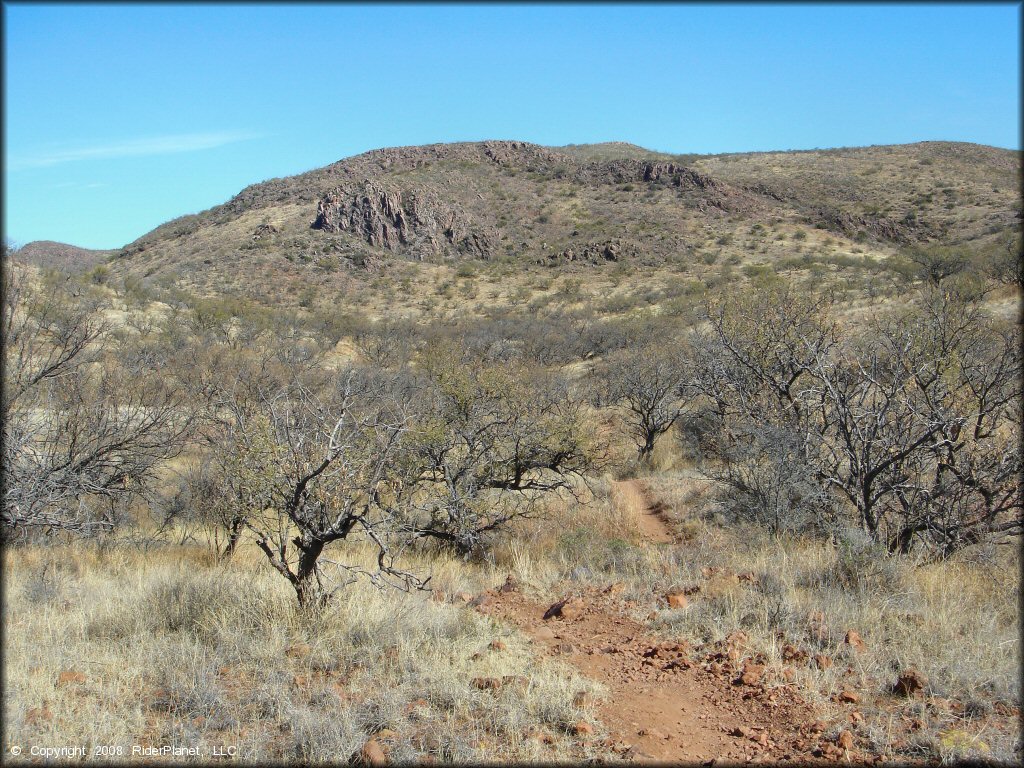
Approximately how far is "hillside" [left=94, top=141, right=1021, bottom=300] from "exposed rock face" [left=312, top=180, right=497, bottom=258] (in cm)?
15

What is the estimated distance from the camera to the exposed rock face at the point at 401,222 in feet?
186

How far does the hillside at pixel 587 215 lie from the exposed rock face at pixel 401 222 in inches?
5.8

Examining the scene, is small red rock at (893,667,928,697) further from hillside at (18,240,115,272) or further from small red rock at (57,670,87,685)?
hillside at (18,240,115,272)

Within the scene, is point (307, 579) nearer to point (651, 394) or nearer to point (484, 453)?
point (484, 453)

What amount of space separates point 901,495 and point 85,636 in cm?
765

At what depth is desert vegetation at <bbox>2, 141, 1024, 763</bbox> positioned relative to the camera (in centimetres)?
396

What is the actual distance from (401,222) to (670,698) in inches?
A: 2248

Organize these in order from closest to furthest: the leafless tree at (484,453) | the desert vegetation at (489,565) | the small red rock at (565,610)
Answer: the desert vegetation at (489,565)
the small red rock at (565,610)
the leafless tree at (484,453)

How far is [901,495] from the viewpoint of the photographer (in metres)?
6.66

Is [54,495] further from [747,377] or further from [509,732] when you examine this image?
[747,377]

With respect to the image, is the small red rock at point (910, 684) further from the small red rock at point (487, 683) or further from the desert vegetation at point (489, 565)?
the small red rock at point (487, 683)

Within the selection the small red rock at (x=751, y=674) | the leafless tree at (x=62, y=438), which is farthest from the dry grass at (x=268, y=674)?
the small red rock at (x=751, y=674)

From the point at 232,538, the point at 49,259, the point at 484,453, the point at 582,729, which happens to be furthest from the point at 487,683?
the point at 49,259

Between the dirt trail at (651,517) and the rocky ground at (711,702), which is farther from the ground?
the rocky ground at (711,702)
